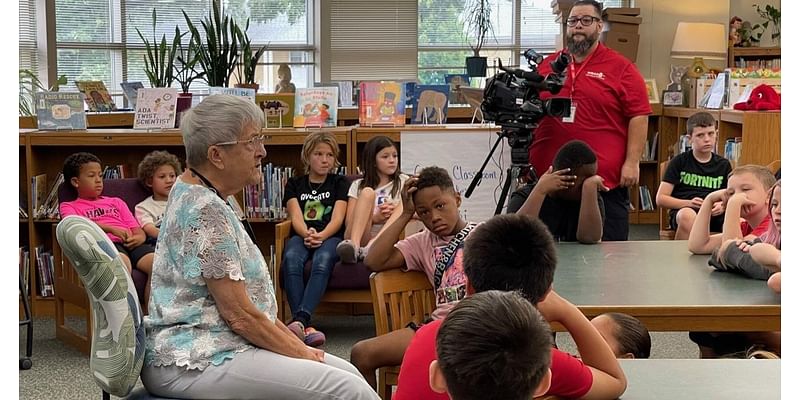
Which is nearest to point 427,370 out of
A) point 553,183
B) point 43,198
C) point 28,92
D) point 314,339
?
point 314,339

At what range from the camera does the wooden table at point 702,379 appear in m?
1.74

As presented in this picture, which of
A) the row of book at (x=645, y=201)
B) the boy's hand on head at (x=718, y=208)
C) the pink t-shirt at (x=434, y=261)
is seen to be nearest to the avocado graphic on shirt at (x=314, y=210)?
the pink t-shirt at (x=434, y=261)

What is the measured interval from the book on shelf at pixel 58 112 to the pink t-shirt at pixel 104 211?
2.66ft

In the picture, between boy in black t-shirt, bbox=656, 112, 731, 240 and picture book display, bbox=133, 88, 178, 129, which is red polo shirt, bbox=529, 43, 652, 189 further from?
picture book display, bbox=133, 88, 178, 129

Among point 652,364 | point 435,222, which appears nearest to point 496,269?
point 652,364

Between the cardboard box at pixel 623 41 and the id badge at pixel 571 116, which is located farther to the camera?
the cardboard box at pixel 623 41

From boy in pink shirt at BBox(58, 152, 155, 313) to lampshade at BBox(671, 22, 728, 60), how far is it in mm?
5502

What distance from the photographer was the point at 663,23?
909 centimetres

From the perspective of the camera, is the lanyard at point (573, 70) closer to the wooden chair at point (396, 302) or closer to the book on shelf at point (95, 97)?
the wooden chair at point (396, 302)

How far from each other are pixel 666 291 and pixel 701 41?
253 inches

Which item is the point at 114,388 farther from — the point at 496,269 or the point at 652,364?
the point at 652,364

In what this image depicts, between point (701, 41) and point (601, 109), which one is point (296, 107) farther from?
point (701, 41)

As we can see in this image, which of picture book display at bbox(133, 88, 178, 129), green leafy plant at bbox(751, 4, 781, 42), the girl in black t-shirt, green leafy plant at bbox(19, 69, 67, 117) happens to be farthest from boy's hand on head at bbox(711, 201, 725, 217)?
green leafy plant at bbox(751, 4, 781, 42)
